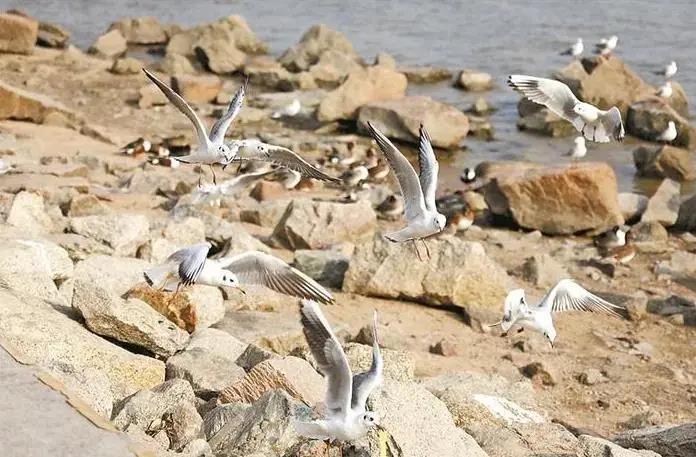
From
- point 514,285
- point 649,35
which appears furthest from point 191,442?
point 649,35

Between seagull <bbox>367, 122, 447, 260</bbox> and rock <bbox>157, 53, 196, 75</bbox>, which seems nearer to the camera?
seagull <bbox>367, 122, 447, 260</bbox>

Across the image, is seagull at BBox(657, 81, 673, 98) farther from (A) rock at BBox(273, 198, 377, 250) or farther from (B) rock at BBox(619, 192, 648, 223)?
(A) rock at BBox(273, 198, 377, 250)

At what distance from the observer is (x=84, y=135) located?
60.6 feet

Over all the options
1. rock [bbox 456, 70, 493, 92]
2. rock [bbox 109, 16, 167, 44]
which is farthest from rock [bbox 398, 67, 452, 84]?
rock [bbox 109, 16, 167, 44]

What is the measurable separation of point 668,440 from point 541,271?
5432mm

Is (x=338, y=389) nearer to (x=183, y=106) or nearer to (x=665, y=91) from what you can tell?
(x=183, y=106)

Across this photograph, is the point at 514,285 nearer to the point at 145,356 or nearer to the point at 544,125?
the point at 145,356

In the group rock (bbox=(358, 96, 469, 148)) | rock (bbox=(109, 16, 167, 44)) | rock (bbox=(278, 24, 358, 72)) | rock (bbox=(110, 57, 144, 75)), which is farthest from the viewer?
rock (bbox=(109, 16, 167, 44))

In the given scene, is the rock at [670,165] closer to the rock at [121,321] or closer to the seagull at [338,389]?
the rock at [121,321]

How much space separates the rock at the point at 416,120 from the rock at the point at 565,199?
486 cm

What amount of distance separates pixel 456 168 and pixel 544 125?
328 centimetres

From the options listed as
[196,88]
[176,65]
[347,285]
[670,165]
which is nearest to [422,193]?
[347,285]

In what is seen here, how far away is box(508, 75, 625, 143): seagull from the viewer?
9164mm

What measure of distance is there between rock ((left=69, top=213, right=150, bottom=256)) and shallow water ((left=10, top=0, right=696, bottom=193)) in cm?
1247
